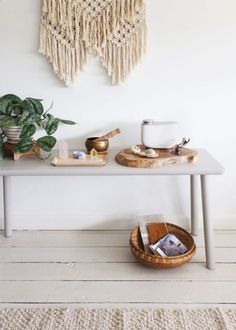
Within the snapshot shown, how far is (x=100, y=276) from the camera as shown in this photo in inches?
63.2

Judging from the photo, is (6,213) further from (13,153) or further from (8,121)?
(8,121)

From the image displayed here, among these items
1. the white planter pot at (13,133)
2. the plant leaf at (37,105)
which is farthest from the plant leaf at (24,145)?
the plant leaf at (37,105)

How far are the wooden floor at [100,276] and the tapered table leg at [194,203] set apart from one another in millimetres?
64

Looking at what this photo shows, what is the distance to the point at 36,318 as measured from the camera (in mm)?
1331

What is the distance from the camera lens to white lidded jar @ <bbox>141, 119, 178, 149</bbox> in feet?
5.69

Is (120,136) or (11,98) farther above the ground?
(11,98)

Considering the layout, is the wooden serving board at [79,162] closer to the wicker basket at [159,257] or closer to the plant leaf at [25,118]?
the plant leaf at [25,118]

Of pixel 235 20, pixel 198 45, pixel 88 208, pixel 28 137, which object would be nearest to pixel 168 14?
pixel 198 45

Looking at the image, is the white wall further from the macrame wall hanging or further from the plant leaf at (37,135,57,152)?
the plant leaf at (37,135,57,152)

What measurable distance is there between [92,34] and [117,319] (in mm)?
1406

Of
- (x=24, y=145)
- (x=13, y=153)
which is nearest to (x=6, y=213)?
(x=13, y=153)

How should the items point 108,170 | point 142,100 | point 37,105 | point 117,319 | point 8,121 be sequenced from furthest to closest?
point 142,100
point 37,105
point 8,121
point 108,170
point 117,319

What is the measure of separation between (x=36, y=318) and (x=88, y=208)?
0.83 metres

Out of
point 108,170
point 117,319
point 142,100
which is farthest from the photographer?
point 142,100
